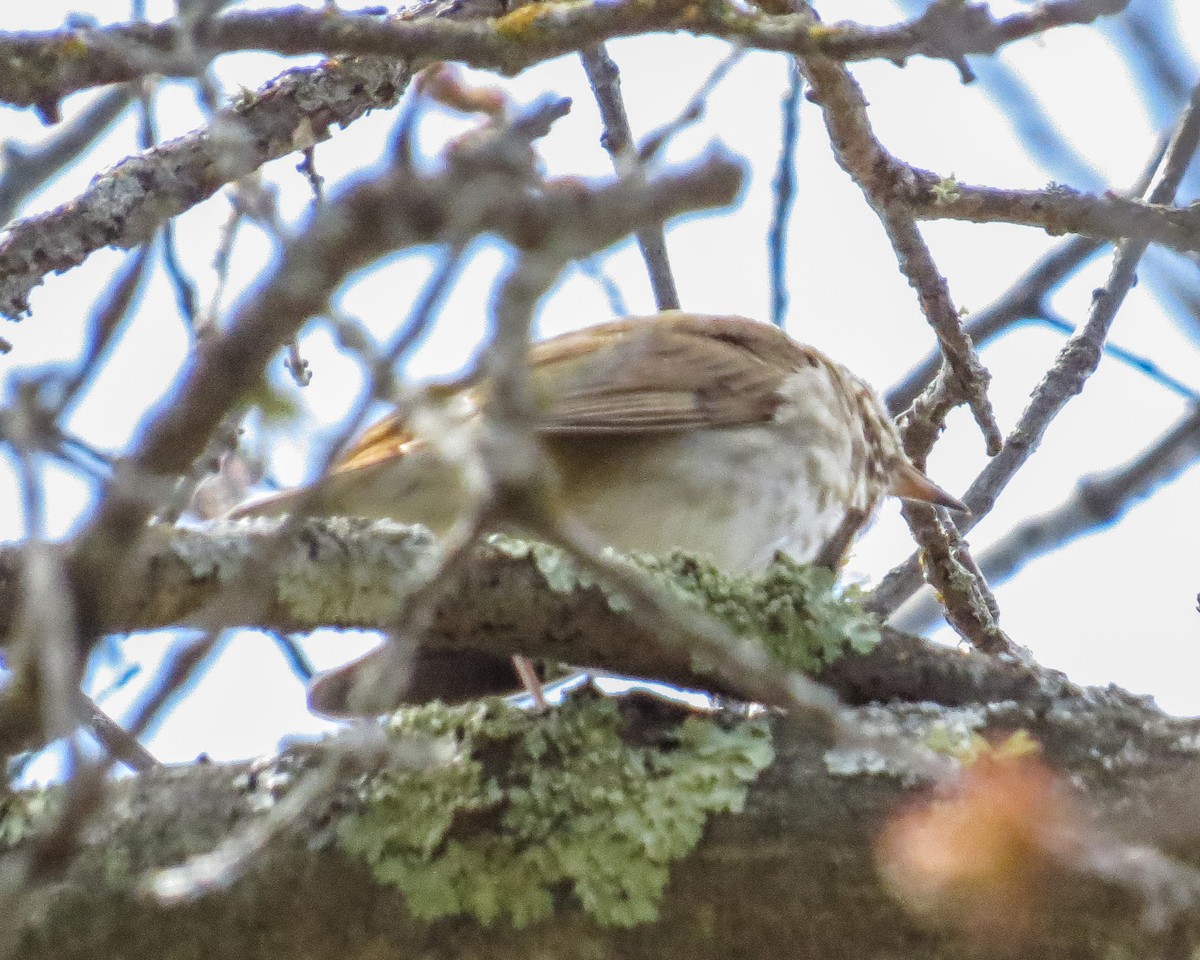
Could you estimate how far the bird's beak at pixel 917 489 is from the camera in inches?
187

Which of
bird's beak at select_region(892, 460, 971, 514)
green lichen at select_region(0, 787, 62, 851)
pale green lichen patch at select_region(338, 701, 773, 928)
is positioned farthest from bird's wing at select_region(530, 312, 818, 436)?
green lichen at select_region(0, 787, 62, 851)

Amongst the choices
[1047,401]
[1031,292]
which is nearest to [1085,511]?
[1047,401]

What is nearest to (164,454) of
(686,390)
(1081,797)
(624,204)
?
(624,204)

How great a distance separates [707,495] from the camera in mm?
4371

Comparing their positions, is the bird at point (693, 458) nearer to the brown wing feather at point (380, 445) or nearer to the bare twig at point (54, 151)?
the brown wing feather at point (380, 445)

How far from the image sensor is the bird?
13.2 feet

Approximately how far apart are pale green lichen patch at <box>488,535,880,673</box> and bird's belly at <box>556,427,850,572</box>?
1.31 meters

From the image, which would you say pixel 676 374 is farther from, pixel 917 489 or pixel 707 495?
pixel 917 489

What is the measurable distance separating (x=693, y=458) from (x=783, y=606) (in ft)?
5.23

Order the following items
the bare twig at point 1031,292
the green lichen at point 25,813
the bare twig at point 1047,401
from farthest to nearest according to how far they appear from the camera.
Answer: the bare twig at point 1031,292
the bare twig at point 1047,401
the green lichen at point 25,813

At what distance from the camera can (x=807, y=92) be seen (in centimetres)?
398

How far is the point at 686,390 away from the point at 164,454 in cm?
311

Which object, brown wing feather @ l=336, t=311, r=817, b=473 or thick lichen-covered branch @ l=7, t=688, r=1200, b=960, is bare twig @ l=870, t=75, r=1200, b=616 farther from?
thick lichen-covered branch @ l=7, t=688, r=1200, b=960

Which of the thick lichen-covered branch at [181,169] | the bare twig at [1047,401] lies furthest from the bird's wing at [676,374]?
the thick lichen-covered branch at [181,169]
